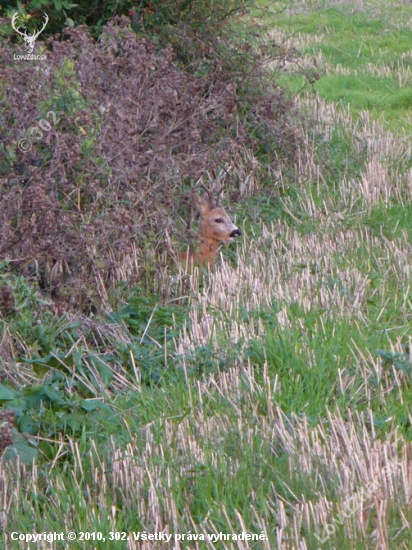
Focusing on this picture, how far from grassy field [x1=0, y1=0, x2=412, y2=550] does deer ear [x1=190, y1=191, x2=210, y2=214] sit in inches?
17.4

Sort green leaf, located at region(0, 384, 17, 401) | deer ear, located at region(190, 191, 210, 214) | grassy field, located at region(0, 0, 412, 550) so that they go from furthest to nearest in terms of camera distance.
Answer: deer ear, located at region(190, 191, 210, 214)
green leaf, located at region(0, 384, 17, 401)
grassy field, located at region(0, 0, 412, 550)

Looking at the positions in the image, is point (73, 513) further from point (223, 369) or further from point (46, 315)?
point (46, 315)

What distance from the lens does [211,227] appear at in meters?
7.75

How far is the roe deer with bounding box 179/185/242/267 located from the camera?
7645 millimetres

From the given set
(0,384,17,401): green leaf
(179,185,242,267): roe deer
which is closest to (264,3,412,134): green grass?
(179,185,242,267): roe deer

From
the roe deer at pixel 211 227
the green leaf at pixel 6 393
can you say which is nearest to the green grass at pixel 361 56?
the roe deer at pixel 211 227

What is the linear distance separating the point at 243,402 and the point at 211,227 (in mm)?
3120

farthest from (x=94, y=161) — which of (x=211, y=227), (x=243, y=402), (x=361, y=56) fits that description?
(x=361, y=56)

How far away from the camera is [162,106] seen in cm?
774

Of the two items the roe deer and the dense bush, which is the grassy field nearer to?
the roe deer

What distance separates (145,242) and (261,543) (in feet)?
12.8

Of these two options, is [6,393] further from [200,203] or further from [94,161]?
[200,203]

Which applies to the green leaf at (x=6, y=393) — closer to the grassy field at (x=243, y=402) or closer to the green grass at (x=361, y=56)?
the grassy field at (x=243, y=402)

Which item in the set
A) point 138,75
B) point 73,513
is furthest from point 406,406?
point 138,75
